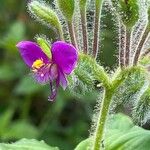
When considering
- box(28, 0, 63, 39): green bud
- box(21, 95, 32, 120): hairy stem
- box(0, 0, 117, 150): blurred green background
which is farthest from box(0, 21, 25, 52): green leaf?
box(28, 0, 63, 39): green bud

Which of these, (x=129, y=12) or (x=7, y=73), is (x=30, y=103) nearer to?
(x=7, y=73)

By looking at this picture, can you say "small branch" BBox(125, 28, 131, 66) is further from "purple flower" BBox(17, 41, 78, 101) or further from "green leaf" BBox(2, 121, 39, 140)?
"green leaf" BBox(2, 121, 39, 140)

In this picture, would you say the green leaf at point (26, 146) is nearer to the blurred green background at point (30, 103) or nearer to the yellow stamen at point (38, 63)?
the yellow stamen at point (38, 63)

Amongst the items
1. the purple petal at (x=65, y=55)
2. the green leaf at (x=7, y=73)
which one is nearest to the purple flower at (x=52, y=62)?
the purple petal at (x=65, y=55)

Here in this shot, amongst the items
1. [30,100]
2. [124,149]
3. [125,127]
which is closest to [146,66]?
[124,149]

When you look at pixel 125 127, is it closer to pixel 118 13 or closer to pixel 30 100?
pixel 118 13

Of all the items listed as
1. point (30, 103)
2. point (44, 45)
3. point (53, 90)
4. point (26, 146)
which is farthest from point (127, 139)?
point (30, 103)
